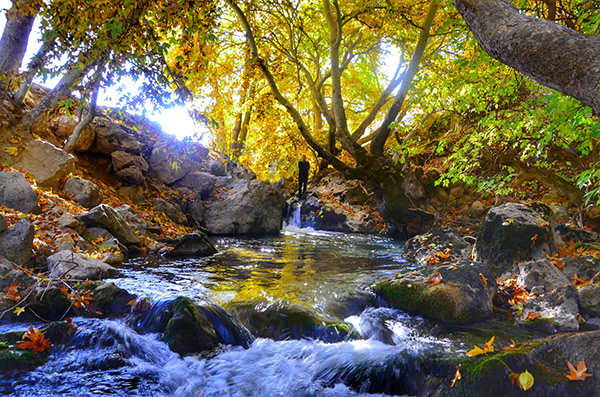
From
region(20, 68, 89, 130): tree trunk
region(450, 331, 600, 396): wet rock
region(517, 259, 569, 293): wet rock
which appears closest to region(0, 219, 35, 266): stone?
region(20, 68, 89, 130): tree trunk

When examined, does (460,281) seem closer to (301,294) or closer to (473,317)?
(473,317)

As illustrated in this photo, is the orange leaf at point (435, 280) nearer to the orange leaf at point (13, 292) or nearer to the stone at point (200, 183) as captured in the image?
the orange leaf at point (13, 292)

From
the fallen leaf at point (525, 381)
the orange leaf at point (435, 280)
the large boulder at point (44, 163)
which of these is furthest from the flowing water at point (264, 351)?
the large boulder at point (44, 163)

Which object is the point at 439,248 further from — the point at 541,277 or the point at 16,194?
the point at 16,194

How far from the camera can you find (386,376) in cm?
365

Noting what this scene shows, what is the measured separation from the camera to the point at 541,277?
17.5 ft

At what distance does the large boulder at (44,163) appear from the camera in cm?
855

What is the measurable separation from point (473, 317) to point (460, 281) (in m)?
0.56

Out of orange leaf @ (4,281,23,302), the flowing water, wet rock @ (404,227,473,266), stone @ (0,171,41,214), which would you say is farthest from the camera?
wet rock @ (404,227,473,266)

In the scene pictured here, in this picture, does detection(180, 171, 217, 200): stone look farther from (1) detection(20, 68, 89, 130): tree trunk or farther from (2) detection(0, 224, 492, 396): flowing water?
(2) detection(0, 224, 492, 396): flowing water

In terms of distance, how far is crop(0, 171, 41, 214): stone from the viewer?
6.76 m

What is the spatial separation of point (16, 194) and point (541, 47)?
8.88 meters

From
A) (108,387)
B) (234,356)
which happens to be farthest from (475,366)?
(108,387)

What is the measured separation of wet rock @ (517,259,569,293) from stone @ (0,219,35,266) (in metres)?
8.11
